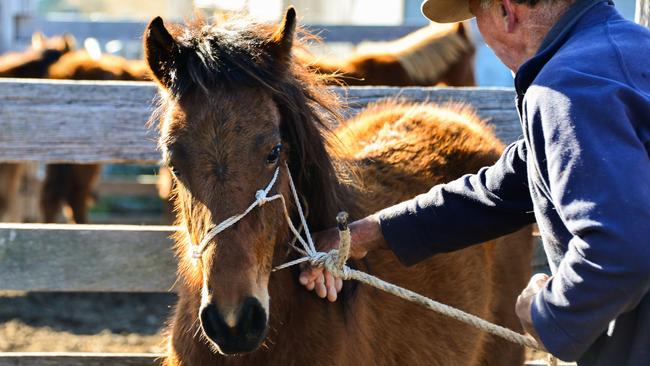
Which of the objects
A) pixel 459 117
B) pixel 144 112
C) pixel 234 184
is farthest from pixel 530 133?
pixel 144 112

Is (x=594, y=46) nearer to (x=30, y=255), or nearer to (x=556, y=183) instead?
(x=556, y=183)

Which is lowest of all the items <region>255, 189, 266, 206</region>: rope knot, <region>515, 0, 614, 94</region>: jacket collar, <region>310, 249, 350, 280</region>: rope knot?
<region>310, 249, 350, 280</region>: rope knot

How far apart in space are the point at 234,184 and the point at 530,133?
0.84m

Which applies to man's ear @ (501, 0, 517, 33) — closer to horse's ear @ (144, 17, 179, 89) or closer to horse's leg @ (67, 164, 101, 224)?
horse's ear @ (144, 17, 179, 89)

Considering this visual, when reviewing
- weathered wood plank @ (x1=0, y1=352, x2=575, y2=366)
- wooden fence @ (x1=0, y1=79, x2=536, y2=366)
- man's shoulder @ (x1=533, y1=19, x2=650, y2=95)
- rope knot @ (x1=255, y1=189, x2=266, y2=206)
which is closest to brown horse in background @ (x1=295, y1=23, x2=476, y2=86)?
wooden fence @ (x1=0, y1=79, x2=536, y2=366)

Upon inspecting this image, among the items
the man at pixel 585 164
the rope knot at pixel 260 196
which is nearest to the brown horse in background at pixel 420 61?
the rope knot at pixel 260 196

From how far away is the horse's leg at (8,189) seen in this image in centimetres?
852

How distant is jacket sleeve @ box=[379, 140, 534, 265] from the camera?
2.71m

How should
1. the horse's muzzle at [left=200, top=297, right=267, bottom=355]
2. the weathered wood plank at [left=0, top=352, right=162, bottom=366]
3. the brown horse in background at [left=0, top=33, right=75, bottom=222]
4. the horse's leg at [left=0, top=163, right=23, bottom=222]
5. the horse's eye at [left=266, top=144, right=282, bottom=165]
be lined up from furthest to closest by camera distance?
the horse's leg at [left=0, top=163, right=23, bottom=222]
the brown horse in background at [left=0, top=33, right=75, bottom=222]
the weathered wood plank at [left=0, top=352, right=162, bottom=366]
the horse's eye at [left=266, top=144, right=282, bottom=165]
the horse's muzzle at [left=200, top=297, right=267, bottom=355]

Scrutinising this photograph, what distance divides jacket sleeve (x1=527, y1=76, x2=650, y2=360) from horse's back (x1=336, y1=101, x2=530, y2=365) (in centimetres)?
114

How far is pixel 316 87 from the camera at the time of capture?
2.87 m

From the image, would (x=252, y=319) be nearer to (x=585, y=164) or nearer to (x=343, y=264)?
(x=343, y=264)

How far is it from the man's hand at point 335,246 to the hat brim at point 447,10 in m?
0.72

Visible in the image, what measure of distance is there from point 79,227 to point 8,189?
204 inches
